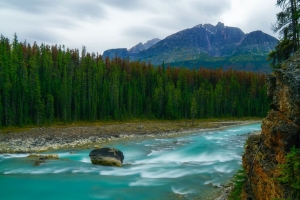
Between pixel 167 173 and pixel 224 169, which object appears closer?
pixel 167 173

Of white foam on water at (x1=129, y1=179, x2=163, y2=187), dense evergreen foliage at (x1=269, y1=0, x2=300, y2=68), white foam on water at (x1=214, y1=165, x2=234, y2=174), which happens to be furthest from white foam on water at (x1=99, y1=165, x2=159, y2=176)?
dense evergreen foliage at (x1=269, y1=0, x2=300, y2=68)

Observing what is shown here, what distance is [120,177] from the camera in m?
23.7

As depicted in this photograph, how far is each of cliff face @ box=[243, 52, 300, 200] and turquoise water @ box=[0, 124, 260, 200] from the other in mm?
9740

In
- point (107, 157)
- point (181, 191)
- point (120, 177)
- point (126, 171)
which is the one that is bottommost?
point (126, 171)

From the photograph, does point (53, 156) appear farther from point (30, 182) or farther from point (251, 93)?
point (251, 93)

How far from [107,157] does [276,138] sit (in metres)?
22.8

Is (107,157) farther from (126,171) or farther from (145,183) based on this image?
(145,183)

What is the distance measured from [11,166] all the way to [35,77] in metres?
50.9

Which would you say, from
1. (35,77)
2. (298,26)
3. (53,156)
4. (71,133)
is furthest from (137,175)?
(35,77)

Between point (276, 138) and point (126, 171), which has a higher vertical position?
point (276, 138)

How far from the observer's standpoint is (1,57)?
7075 centimetres

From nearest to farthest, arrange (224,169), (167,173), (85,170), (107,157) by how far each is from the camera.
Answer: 1. (167,173)
2. (224,169)
3. (85,170)
4. (107,157)

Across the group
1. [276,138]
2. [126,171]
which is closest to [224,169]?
[126,171]

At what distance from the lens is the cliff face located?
7.05 metres
